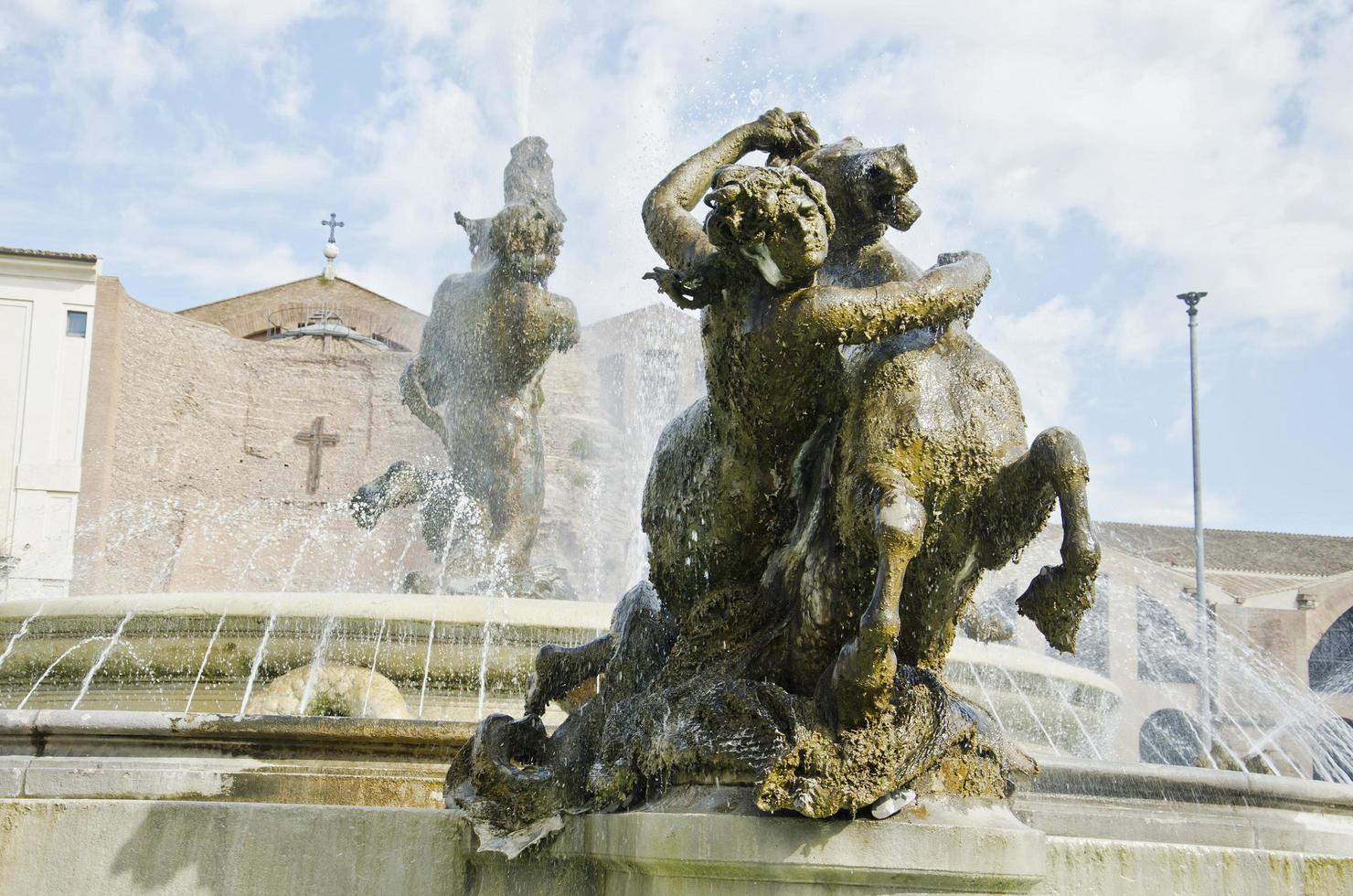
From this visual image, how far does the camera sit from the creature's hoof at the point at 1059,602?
254 cm

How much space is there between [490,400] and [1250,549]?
130 ft

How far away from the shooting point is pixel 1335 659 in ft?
124

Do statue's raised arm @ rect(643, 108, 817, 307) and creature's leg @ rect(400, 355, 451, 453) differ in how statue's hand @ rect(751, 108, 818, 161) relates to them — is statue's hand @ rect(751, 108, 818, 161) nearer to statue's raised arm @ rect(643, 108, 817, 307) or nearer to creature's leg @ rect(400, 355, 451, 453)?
statue's raised arm @ rect(643, 108, 817, 307)

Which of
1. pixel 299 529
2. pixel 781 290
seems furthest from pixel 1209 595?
pixel 781 290

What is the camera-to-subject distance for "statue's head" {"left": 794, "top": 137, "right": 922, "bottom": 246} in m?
2.82

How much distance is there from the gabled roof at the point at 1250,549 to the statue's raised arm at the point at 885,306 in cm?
3860

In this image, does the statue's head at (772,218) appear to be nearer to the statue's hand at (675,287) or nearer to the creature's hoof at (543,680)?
the statue's hand at (675,287)

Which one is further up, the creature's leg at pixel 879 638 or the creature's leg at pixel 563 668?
the creature's leg at pixel 879 638

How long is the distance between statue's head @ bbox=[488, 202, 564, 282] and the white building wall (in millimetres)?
18662

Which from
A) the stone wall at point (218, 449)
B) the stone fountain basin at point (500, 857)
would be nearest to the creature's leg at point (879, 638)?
the stone fountain basin at point (500, 857)

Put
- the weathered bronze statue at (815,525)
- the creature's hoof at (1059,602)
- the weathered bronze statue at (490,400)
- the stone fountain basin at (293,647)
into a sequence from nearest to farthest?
the weathered bronze statue at (815,525) → the creature's hoof at (1059,602) → the stone fountain basin at (293,647) → the weathered bronze statue at (490,400)

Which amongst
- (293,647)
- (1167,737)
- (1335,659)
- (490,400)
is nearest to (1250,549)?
(1335,659)

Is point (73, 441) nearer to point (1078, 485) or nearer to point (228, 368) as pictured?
point (228, 368)

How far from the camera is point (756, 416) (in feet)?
8.86
